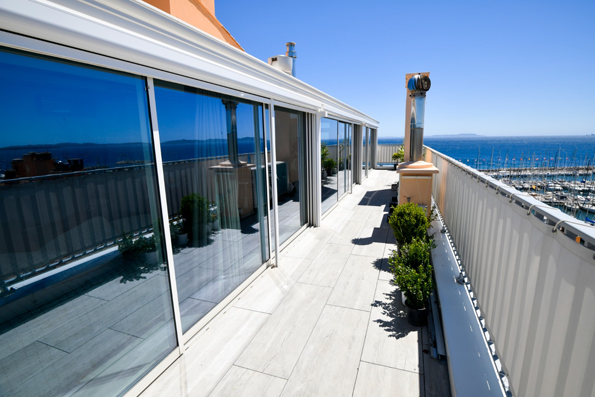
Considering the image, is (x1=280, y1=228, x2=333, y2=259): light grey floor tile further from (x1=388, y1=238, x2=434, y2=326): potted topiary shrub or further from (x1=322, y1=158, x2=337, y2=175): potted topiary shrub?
(x1=322, y1=158, x2=337, y2=175): potted topiary shrub

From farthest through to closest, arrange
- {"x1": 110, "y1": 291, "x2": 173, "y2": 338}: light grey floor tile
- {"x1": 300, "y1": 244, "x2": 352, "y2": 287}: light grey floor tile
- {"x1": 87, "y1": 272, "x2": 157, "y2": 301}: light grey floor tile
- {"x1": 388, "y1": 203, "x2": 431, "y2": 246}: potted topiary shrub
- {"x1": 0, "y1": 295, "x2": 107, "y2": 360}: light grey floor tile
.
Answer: {"x1": 300, "y1": 244, "x2": 352, "y2": 287}: light grey floor tile → {"x1": 388, "y1": 203, "x2": 431, "y2": 246}: potted topiary shrub → {"x1": 110, "y1": 291, "x2": 173, "y2": 338}: light grey floor tile → {"x1": 87, "y1": 272, "x2": 157, "y2": 301}: light grey floor tile → {"x1": 0, "y1": 295, "x2": 107, "y2": 360}: light grey floor tile

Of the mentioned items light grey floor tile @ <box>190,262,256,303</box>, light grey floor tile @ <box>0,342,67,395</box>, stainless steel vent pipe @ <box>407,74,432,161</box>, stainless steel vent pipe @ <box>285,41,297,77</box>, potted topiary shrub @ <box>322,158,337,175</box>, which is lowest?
light grey floor tile @ <box>190,262,256,303</box>

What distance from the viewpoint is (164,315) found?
236 centimetres

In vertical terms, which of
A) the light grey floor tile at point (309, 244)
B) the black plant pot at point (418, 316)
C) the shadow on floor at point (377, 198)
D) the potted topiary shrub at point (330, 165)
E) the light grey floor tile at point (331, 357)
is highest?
the potted topiary shrub at point (330, 165)

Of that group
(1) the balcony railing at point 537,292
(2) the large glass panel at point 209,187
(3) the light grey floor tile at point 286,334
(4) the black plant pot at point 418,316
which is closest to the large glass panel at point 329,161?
(2) the large glass panel at point 209,187

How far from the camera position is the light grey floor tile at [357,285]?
328cm

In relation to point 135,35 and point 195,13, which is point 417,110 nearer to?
point 195,13

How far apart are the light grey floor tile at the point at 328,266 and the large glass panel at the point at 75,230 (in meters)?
2.04

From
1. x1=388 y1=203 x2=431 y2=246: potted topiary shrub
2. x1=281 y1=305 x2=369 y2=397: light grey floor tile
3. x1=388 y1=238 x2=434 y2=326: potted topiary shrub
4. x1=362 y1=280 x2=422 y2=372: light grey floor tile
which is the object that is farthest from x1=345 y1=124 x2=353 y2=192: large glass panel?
x1=281 y1=305 x2=369 y2=397: light grey floor tile

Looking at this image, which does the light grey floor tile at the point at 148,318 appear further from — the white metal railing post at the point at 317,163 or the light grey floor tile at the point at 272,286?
the white metal railing post at the point at 317,163

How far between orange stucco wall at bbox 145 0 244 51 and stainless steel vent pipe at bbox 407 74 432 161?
3.57 m

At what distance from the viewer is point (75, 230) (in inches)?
63.8

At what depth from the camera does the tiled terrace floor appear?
7.20ft

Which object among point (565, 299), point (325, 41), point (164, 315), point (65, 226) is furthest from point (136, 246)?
point (325, 41)
